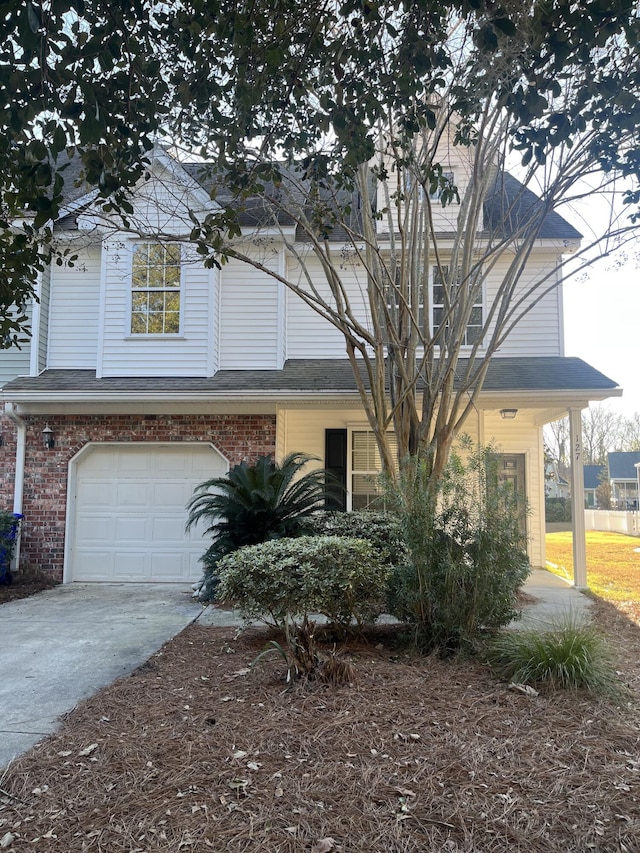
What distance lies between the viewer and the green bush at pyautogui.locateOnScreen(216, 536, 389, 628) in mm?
4578

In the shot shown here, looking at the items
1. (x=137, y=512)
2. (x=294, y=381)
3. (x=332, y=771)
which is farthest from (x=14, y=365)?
(x=332, y=771)

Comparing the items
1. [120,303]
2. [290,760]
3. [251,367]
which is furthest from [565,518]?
[290,760]

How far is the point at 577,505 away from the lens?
8422 mm

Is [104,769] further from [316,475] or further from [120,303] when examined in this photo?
[120,303]

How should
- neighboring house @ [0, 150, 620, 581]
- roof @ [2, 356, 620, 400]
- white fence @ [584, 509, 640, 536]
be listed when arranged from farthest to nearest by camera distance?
white fence @ [584, 509, 640, 536] < neighboring house @ [0, 150, 620, 581] < roof @ [2, 356, 620, 400]

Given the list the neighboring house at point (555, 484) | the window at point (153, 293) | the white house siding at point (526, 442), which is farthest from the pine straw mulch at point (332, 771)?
the neighboring house at point (555, 484)

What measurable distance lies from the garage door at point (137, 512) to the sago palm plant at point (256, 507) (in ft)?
4.66

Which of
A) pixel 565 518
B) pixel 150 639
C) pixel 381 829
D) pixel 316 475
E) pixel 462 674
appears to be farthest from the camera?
pixel 565 518

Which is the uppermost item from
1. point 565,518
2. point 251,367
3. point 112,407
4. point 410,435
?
point 251,367

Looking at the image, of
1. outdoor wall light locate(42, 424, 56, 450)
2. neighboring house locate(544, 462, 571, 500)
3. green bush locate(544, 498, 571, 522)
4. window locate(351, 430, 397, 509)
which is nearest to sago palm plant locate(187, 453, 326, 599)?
window locate(351, 430, 397, 509)

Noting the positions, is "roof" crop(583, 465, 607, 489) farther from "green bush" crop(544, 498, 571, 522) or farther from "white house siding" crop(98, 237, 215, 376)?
"white house siding" crop(98, 237, 215, 376)

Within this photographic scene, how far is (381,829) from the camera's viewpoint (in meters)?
2.52

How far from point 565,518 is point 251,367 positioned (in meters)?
20.6

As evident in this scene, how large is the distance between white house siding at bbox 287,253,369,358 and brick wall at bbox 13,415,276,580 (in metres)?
1.56
